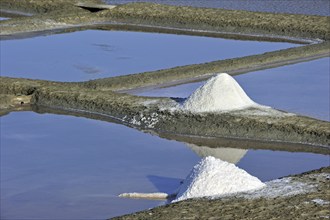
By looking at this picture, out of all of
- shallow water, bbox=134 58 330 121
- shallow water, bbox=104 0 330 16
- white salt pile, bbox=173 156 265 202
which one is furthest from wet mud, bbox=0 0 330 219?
shallow water, bbox=104 0 330 16

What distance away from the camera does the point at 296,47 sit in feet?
35.8

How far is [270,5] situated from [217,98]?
20.2ft

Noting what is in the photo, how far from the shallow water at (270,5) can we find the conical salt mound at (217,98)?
209 inches

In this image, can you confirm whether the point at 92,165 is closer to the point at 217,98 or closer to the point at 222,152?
the point at 222,152

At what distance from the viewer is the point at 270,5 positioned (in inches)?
548

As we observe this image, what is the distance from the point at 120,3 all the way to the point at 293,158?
772cm

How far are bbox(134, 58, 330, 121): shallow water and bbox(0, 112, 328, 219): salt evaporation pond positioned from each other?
1065 millimetres

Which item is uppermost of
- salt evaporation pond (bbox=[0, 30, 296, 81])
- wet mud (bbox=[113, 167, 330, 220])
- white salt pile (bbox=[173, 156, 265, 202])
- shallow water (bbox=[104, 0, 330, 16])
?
shallow water (bbox=[104, 0, 330, 16])

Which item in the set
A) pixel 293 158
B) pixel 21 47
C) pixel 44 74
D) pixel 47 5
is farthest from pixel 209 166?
pixel 47 5

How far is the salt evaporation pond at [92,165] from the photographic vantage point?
19.9ft

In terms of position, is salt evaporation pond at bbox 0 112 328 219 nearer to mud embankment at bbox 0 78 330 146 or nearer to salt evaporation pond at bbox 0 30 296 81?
mud embankment at bbox 0 78 330 146

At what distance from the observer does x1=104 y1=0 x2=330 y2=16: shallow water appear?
13450 mm

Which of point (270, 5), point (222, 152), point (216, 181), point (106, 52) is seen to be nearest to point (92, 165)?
point (222, 152)

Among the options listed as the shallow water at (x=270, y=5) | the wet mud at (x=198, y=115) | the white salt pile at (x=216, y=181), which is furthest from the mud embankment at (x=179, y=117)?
the shallow water at (x=270, y=5)
